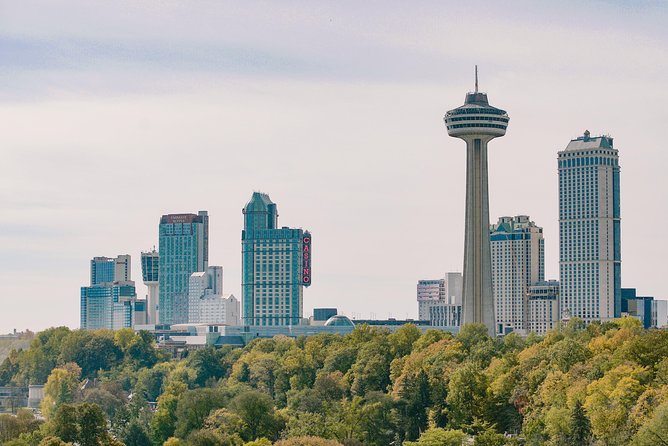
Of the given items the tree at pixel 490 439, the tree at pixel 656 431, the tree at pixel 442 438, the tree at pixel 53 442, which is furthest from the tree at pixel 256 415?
the tree at pixel 656 431

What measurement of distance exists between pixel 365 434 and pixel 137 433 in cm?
2356

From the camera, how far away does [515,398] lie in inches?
5369

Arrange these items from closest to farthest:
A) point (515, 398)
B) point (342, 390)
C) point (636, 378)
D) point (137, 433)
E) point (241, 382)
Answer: point (636, 378)
point (515, 398)
point (137, 433)
point (342, 390)
point (241, 382)

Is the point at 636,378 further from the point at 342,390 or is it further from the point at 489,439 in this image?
the point at 342,390

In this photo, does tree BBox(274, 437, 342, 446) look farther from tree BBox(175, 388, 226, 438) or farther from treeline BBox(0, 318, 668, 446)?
tree BBox(175, 388, 226, 438)

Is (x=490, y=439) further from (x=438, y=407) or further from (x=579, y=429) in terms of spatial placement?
(x=438, y=407)

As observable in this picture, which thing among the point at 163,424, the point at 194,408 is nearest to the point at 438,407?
the point at 194,408

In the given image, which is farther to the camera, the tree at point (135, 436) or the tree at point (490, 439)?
the tree at point (135, 436)

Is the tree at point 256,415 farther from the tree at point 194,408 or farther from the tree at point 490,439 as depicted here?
the tree at point 490,439

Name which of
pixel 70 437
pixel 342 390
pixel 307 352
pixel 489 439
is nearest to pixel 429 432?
pixel 489 439

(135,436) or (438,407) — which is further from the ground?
(438,407)

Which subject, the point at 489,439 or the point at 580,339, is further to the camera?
the point at 580,339

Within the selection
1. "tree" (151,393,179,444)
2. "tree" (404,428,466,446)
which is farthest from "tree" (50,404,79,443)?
"tree" (404,428,466,446)

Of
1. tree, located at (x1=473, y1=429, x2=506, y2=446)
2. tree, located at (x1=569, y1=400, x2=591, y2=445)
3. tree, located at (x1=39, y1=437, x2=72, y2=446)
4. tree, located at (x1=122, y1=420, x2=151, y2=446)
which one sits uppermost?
tree, located at (x1=569, y1=400, x2=591, y2=445)
